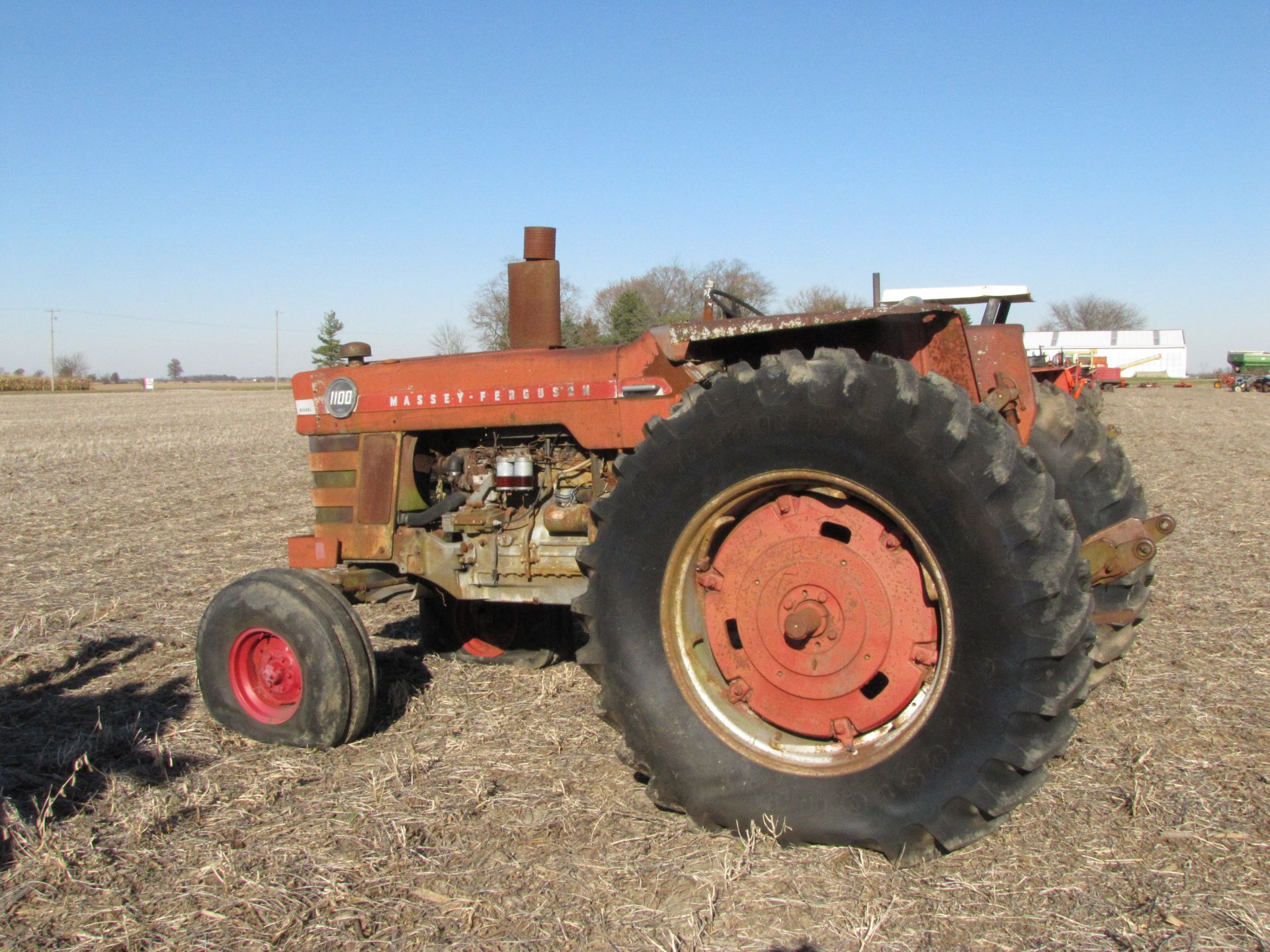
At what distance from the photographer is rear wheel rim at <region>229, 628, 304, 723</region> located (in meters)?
4.00

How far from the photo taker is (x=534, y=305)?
14.9 feet

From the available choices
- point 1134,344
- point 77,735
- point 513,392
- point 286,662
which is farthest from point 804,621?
point 1134,344

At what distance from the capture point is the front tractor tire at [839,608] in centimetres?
244

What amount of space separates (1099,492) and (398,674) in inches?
131

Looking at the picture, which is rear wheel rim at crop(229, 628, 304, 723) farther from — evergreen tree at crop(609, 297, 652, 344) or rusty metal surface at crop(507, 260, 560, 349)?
evergreen tree at crop(609, 297, 652, 344)

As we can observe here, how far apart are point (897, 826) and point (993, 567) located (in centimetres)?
77

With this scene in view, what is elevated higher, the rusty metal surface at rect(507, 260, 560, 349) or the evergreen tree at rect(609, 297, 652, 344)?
the evergreen tree at rect(609, 297, 652, 344)

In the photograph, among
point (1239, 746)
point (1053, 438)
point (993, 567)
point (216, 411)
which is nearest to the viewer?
point (993, 567)

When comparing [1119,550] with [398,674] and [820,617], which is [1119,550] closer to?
[820,617]

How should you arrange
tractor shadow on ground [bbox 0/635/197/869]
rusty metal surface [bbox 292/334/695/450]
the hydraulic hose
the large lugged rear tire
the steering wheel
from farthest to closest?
1. the hydraulic hose
2. the steering wheel
3. rusty metal surface [bbox 292/334/695/450]
4. the large lugged rear tire
5. tractor shadow on ground [bbox 0/635/197/869]

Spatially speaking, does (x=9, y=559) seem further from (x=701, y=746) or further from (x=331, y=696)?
(x=701, y=746)

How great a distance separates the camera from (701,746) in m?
2.88

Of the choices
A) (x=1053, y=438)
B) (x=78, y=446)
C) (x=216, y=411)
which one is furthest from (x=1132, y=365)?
(x=1053, y=438)

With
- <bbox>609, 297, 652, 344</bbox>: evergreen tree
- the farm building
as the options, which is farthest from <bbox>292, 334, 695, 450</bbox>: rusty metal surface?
the farm building
